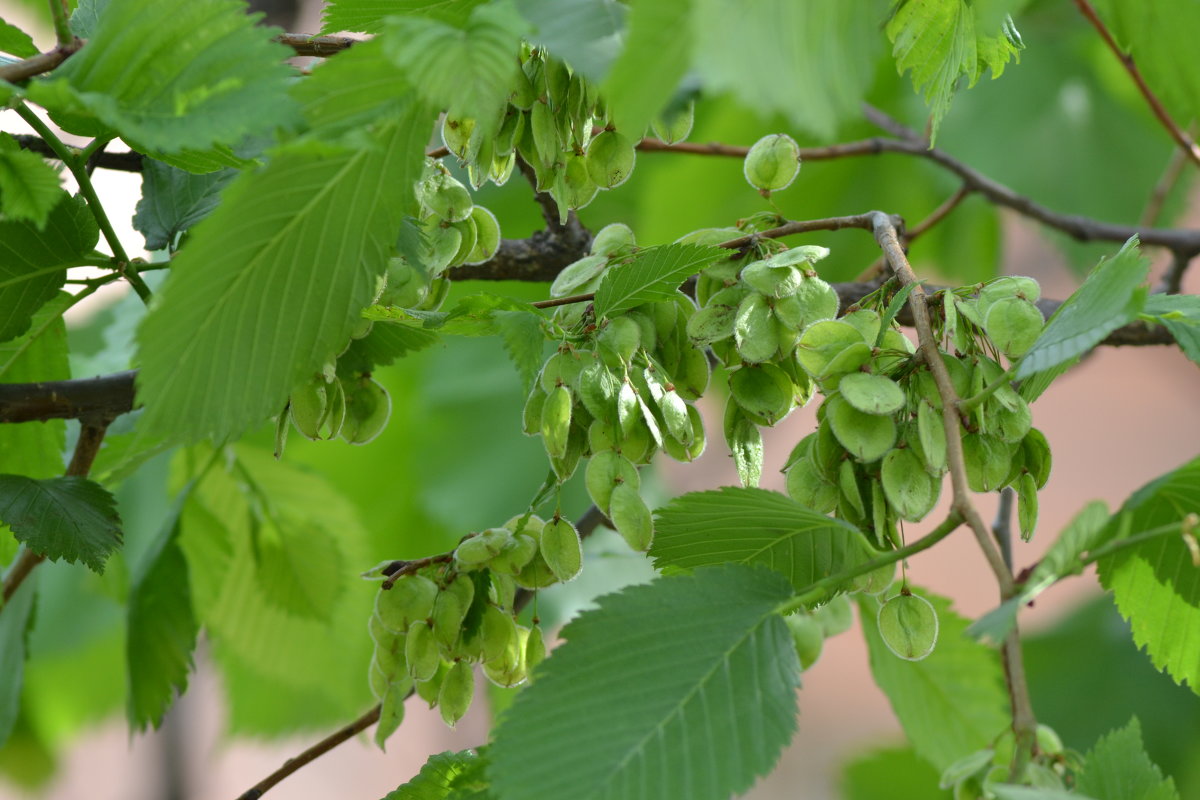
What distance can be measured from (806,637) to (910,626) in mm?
139

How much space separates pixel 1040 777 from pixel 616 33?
0.19m

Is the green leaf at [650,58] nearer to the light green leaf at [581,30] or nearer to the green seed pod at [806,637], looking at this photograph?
the light green leaf at [581,30]

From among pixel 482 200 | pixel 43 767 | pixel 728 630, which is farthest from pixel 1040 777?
pixel 43 767

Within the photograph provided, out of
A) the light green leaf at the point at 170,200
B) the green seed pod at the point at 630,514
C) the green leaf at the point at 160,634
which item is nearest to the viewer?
the green seed pod at the point at 630,514

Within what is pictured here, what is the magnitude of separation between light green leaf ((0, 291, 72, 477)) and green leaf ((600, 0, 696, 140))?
0.27 metres

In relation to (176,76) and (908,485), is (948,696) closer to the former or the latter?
(908,485)

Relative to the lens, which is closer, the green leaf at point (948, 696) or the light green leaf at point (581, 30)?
the light green leaf at point (581, 30)

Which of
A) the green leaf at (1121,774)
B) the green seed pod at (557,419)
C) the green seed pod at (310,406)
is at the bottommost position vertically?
the green seed pod at (310,406)

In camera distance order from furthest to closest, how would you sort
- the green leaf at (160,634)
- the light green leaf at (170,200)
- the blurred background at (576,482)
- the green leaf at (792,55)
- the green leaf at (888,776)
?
the green leaf at (888,776) → the blurred background at (576,482) → the green leaf at (160,634) → the light green leaf at (170,200) → the green leaf at (792,55)

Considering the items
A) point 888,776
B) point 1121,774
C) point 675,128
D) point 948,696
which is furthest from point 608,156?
point 888,776

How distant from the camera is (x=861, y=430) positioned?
30 centimetres

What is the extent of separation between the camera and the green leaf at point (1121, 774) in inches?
11.7

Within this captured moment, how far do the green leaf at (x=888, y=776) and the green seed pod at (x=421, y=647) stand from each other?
63 centimetres

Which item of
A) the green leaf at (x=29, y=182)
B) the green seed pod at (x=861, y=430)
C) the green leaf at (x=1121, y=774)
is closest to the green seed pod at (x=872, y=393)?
the green seed pod at (x=861, y=430)
